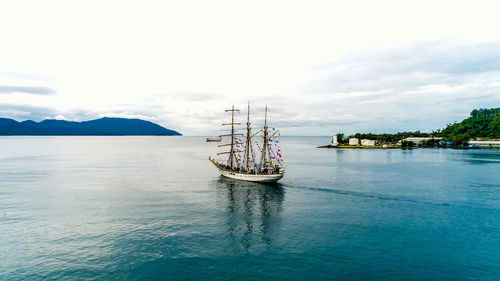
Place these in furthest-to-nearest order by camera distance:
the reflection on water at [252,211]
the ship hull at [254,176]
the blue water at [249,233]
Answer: the ship hull at [254,176], the reflection on water at [252,211], the blue water at [249,233]

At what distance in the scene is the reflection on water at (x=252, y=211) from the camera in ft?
127

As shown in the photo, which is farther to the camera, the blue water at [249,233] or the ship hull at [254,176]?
the ship hull at [254,176]

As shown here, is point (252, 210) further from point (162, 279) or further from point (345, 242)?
point (162, 279)

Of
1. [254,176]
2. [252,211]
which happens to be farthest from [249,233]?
[254,176]

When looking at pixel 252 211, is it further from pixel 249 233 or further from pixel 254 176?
pixel 254 176

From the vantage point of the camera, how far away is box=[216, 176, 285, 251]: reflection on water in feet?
127

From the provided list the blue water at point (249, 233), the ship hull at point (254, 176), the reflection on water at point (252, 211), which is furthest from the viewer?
the ship hull at point (254, 176)

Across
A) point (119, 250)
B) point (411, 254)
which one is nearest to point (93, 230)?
point (119, 250)

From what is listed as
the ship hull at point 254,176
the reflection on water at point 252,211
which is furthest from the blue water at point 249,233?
the ship hull at point 254,176

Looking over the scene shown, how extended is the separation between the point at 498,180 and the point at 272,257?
89.2 meters

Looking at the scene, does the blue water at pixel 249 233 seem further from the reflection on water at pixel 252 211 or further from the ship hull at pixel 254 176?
the ship hull at pixel 254 176

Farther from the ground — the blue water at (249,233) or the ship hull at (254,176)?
the ship hull at (254,176)

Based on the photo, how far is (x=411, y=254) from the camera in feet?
111

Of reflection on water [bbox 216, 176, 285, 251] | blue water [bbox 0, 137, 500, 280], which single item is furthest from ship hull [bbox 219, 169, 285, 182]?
blue water [bbox 0, 137, 500, 280]
